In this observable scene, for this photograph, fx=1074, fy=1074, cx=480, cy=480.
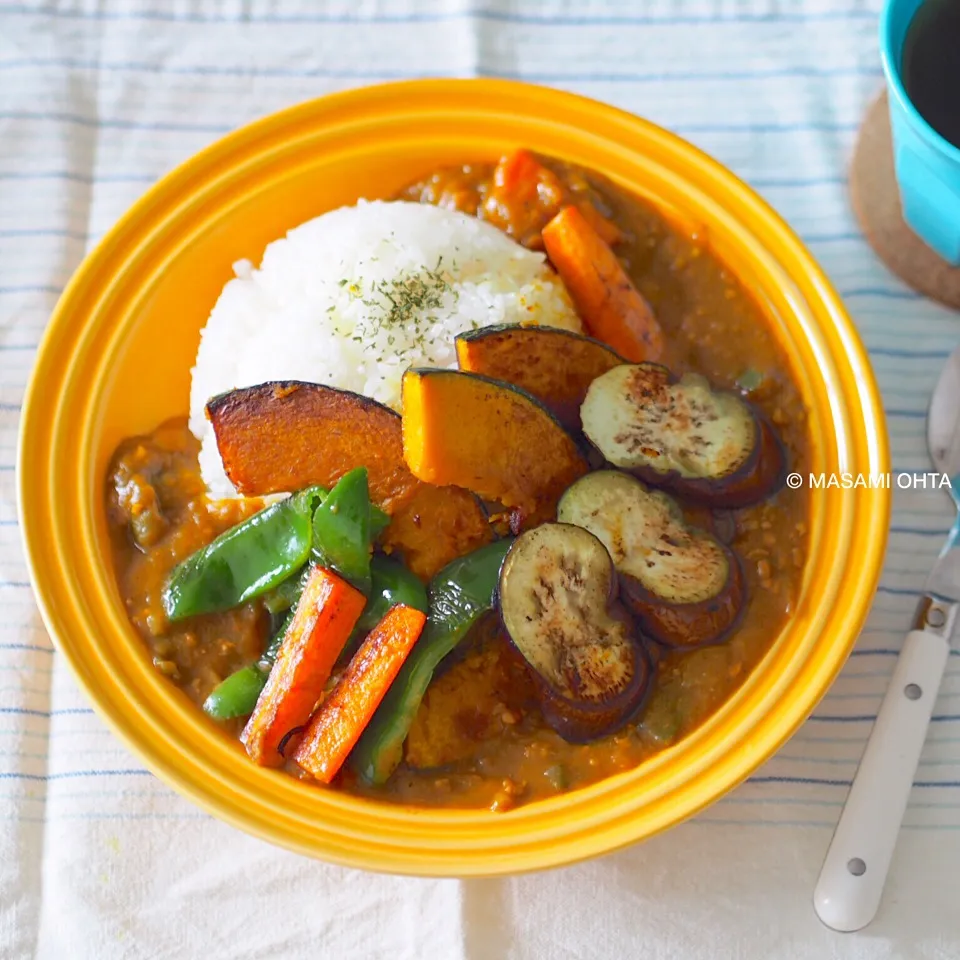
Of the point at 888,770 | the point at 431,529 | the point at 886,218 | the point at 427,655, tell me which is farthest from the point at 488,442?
the point at 886,218

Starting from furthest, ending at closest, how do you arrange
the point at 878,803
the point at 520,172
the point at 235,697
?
the point at 520,172 < the point at 878,803 < the point at 235,697

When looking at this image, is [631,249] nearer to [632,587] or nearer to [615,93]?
[615,93]

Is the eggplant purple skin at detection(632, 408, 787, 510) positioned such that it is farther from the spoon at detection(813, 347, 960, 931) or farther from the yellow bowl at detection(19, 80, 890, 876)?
the spoon at detection(813, 347, 960, 931)

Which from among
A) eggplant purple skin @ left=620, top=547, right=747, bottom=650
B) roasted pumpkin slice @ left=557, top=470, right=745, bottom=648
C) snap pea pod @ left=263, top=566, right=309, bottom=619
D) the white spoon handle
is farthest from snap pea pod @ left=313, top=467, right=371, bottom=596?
the white spoon handle

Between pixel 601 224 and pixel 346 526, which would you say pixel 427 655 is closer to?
pixel 346 526

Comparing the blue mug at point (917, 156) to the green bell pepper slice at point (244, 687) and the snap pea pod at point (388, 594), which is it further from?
the green bell pepper slice at point (244, 687)

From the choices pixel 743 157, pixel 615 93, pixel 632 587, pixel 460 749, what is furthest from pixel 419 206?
pixel 460 749
